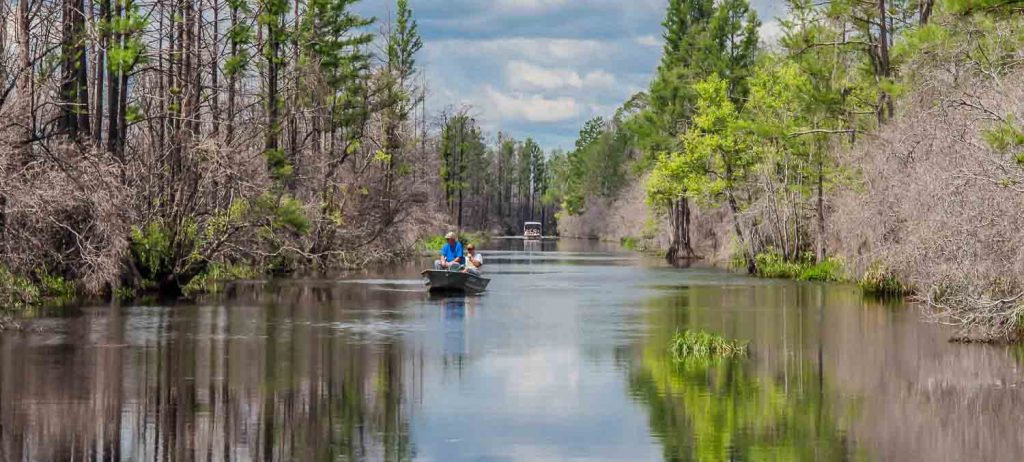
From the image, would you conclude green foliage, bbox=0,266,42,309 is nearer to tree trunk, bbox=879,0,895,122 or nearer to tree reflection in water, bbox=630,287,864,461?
tree reflection in water, bbox=630,287,864,461

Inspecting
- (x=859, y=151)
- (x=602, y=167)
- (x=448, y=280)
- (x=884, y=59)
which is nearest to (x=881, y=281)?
(x=859, y=151)

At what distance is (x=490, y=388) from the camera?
1723 cm

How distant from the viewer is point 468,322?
95.2 ft

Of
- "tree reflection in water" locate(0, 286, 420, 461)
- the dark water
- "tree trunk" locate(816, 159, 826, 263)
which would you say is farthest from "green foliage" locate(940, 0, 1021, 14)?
"tree trunk" locate(816, 159, 826, 263)

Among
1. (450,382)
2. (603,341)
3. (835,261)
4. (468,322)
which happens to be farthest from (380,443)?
(835,261)

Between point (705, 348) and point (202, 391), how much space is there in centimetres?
865

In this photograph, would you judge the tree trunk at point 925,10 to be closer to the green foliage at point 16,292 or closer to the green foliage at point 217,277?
the green foliage at point 217,277

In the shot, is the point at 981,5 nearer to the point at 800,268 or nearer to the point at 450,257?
the point at 450,257

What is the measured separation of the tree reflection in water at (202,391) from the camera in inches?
485

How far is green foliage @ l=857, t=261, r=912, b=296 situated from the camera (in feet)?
123

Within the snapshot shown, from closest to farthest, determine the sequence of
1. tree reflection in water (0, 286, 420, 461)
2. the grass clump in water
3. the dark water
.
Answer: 1. tree reflection in water (0, 286, 420, 461)
2. the dark water
3. the grass clump in water

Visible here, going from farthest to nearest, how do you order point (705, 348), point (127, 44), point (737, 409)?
1. point (127, 44)
2. point (705, 348)
3. point (737, 409)

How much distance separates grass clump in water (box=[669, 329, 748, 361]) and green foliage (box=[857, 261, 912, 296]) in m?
16.9

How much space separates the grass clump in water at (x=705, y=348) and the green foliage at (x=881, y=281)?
1694 centimetres
